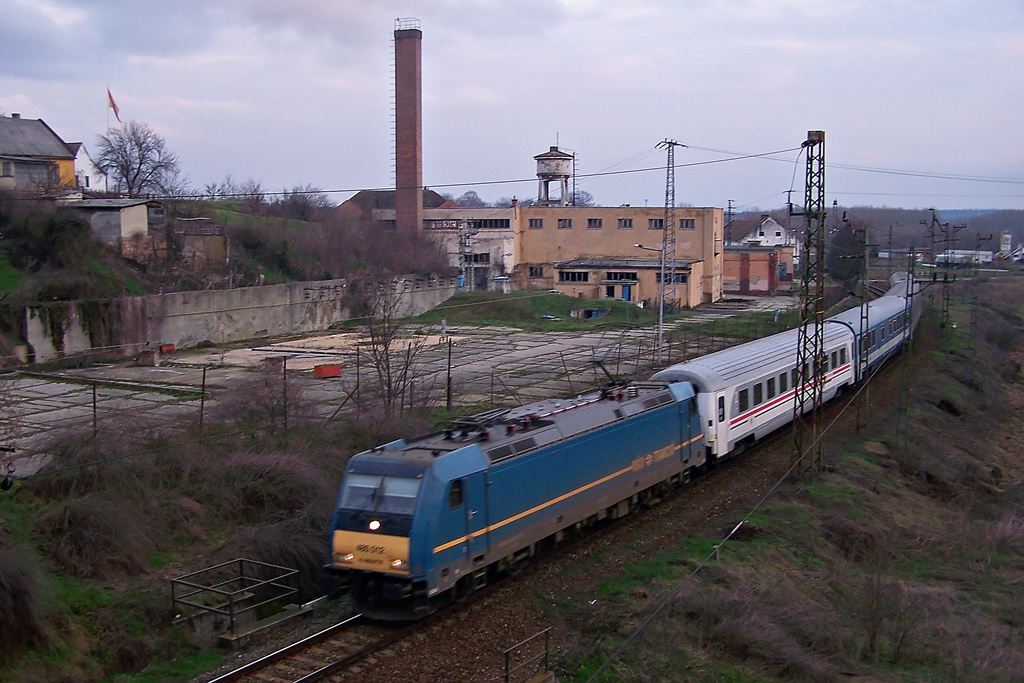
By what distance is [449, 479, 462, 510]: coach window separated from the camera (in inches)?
474

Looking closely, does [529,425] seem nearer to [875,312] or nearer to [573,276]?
[875,312]

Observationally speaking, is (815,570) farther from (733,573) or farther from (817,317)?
(817,317)

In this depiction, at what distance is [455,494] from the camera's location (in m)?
12.1

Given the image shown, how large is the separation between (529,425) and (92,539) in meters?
7.18

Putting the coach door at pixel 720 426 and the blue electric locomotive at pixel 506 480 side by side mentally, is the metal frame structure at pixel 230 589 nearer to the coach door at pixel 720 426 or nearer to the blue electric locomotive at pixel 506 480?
the blue electric locomotive at pixel 506 480

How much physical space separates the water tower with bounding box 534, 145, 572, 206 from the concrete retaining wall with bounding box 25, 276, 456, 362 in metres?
33.2

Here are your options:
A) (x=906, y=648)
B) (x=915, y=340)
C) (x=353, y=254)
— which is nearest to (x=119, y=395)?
(x=906, y=648)

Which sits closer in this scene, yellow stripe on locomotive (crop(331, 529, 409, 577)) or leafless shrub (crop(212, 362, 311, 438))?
yellow stripe on locomotive (crop(331, 529, 409, 577))

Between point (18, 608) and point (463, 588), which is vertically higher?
point (18, 608)

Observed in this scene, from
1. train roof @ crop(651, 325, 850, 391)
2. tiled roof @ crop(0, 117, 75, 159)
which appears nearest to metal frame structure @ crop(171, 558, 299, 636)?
train roof @ crop(651, 325, 850, 391)

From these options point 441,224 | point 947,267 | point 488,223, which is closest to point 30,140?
point 441,224

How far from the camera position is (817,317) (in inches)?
867

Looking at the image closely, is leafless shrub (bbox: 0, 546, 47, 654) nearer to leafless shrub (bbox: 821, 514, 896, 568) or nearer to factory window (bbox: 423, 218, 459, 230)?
leafless shrub (bbox: 821, 514, 896, 568)

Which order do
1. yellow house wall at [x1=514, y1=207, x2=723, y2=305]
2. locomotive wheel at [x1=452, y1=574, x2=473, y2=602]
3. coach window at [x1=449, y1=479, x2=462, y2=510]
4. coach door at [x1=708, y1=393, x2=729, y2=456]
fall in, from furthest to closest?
1. yellow house wall at [x1=514, y1=207, x2=723, y2=305]
2. coach door at [x1=708, y1=393, x2=729, y2=456]
3. locomotive wheel at [x1=452, y1=574, x2=473, y2=602]
4. coach window at [x1=449, y1=479, x2=462, y2=510]
